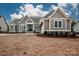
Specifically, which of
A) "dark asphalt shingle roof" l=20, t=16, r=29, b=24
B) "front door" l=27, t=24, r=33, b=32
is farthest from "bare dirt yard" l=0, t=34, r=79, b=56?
"dark asphalt shingle roof" l=20, t=16, r=29, b=24

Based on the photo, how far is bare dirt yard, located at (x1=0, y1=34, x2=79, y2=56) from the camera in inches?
188

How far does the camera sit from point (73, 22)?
193 inches

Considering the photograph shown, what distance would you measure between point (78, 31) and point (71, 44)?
292 millimetres

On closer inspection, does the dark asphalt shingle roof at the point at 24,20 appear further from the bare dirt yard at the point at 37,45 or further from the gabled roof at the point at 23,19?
the bare dirt yard at the point at 37,45

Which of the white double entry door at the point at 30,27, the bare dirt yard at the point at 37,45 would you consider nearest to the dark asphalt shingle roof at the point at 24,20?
the white double entry door at the point at 30,27

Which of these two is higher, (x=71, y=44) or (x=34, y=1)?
(x=34, y=1)

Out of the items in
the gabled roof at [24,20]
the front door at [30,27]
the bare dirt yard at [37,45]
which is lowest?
the bare dirt yard at [37,45]

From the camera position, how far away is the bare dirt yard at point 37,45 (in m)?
4.77

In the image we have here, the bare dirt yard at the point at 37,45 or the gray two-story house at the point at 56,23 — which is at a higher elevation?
the gray two-story house at the point at 56,23

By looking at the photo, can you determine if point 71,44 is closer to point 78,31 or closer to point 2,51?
point 78,31

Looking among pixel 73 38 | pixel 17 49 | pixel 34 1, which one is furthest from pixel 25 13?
pixel 73 38

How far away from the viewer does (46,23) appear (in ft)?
16.3

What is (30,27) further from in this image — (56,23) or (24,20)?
(56,23)

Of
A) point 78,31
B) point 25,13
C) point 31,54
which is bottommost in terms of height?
point 31,54
